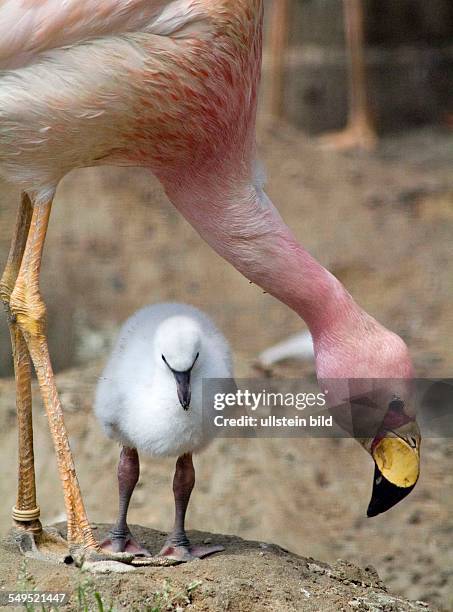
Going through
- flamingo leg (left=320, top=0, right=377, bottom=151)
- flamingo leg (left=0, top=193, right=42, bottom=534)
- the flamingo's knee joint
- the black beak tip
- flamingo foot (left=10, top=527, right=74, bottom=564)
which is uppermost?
flamingo leg (left=320, top=0, right=377, bottom=151)

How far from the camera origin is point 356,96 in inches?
357

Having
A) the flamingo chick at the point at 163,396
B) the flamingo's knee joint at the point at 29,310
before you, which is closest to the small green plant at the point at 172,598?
the flamingo chick at the point at 163,396

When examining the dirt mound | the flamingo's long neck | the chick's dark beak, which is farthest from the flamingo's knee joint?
the dirt mound

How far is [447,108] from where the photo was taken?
9758 millimetres

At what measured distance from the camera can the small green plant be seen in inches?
118

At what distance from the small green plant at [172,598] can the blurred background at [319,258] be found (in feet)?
5.14

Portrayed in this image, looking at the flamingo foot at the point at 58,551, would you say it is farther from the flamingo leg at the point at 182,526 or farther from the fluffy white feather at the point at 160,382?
the fluffy white feather at the point at 160,382

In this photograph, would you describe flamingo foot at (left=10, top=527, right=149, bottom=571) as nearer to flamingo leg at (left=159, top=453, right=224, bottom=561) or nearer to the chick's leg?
the chick's leg

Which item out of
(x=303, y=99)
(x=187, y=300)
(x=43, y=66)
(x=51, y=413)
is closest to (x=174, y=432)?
(x=51, y=413)

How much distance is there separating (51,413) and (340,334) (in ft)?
3.13

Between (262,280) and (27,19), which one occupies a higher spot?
(27,19)

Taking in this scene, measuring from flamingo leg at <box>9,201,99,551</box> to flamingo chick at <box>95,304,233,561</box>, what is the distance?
0.21 m

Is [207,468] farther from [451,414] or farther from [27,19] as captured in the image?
[27,19]

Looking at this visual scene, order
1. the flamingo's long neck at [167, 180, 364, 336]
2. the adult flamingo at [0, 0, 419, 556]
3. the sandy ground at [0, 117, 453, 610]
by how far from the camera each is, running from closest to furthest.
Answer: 1. the adult flamingo at [0, 0, 419, 556]
2. the flamingo's long neck at [167, 180, 364, 336]
3. the sandy ground at [0, 117, 453, 610]
